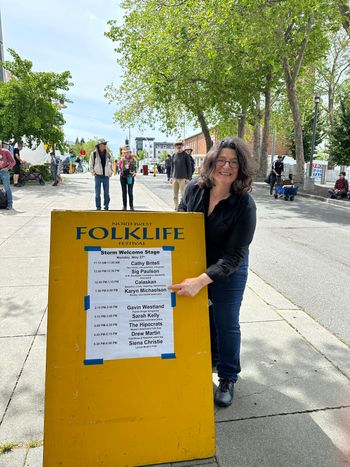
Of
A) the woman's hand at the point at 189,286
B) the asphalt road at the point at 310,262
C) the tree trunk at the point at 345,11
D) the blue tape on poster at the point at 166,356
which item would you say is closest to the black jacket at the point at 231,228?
the woman's hand at the point at 189,286

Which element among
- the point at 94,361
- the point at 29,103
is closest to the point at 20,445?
the point at 94,361

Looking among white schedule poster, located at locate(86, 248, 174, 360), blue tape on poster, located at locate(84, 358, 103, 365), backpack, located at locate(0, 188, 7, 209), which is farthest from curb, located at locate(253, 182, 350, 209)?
blue tape on poster, located at locate(84, 358, 103, 365)

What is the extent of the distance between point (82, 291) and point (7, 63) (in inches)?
760

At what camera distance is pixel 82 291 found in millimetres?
1854

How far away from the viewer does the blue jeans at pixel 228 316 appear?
7.76 ft

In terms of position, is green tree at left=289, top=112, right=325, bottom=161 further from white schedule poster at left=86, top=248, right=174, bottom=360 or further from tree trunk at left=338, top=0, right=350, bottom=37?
white schedule poster at left=86, top=248, right=174, bottom=360

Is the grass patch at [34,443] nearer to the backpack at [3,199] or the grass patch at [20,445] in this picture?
the grass patch at [20,445]

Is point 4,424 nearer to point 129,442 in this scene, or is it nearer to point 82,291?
point 129,442

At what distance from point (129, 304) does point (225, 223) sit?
72 centimetres

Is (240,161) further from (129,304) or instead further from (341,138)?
(341,138)

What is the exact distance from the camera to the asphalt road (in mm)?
4242

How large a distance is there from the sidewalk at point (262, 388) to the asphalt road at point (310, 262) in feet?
0.95

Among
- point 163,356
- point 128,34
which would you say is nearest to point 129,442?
point 163,356

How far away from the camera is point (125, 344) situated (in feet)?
6.25
